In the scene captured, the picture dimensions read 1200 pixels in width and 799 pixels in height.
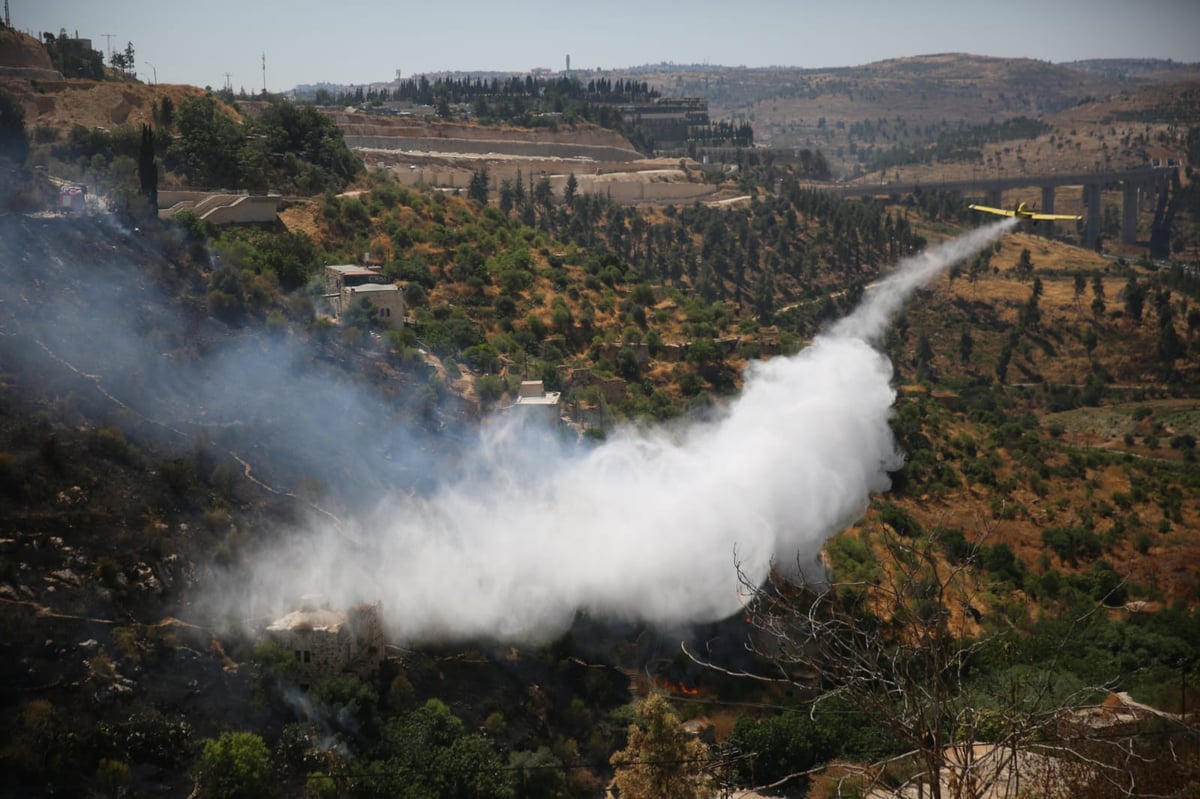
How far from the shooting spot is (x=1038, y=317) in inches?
2857

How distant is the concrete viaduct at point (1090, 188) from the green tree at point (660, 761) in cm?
9180

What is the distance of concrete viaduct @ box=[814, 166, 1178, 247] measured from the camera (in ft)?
383

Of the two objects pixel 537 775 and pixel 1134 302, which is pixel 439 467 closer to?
pixel 537 775

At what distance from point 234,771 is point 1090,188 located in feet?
364

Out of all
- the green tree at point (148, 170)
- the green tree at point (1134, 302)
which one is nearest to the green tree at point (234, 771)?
the green tree at point (148, 170)

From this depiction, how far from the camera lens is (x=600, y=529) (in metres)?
30.5

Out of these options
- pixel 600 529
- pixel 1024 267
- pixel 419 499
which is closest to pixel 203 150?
pixel 419 499

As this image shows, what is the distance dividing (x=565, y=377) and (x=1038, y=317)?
38796 mm

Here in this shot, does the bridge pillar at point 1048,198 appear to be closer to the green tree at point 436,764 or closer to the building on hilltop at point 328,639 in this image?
the building on hilltop at point 328,639

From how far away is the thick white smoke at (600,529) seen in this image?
29125 millimetres

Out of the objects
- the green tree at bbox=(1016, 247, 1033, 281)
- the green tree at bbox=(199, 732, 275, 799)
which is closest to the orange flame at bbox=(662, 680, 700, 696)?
the green tree at bbox=(199, 732, 275, 799)

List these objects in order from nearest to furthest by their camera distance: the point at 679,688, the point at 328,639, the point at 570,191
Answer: the point at 328,639
the point at 679,688
the point at 570,191

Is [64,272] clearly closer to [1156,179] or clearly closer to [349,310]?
[349,310]

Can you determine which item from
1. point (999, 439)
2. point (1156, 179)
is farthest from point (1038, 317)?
point (1156, 179)
